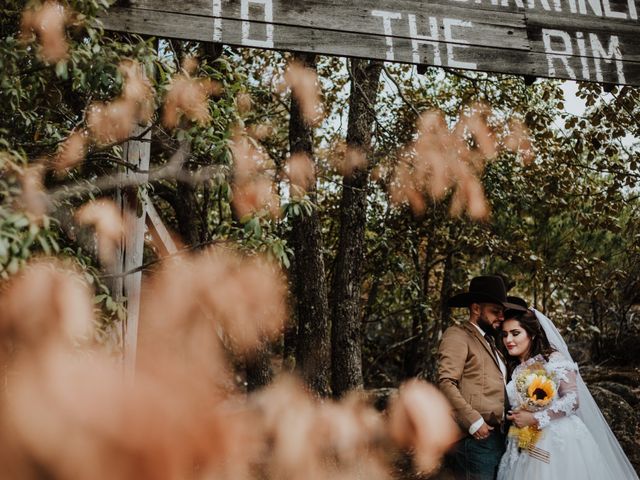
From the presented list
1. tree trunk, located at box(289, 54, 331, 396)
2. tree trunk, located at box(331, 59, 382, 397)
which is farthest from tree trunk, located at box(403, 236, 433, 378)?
tree trunk, located at box(289, 54, 331, 396)

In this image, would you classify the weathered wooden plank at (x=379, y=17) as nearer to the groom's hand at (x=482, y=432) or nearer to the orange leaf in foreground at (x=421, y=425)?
the groom's hand at (x=482, y=432)

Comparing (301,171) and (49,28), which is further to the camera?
(301,171)

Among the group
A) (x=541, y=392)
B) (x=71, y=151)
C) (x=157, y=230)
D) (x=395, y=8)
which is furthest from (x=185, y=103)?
(x=541, y=392)

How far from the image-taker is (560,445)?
13.5 feet

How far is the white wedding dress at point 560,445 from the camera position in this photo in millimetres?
4055

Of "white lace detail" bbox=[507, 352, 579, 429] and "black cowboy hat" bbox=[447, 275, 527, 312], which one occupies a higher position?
"black cowboy hat" bbox=[447, 275, 527, 312]

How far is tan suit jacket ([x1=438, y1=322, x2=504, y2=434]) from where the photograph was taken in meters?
4.18

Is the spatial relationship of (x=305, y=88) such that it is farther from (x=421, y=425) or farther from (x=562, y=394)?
(x=421, y=425)

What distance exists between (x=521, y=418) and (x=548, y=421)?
170 millimetres

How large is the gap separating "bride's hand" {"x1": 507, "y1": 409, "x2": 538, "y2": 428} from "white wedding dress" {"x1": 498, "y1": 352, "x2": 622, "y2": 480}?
4 cm

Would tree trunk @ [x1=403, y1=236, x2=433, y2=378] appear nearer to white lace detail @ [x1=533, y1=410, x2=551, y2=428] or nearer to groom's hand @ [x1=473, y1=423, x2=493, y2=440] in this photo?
white lace detail @ [x1=533, y1=410, x2=551, y2=428]

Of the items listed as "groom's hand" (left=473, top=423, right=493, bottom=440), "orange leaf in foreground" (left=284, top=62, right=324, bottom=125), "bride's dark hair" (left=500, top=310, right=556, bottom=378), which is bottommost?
"groom's hand" (left=473, top=423, right=493, bottom=440)

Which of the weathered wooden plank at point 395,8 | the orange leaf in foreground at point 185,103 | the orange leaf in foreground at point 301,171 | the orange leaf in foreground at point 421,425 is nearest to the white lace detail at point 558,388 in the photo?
the weathered wooden plank at point 395,8

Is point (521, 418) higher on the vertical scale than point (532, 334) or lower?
lower
